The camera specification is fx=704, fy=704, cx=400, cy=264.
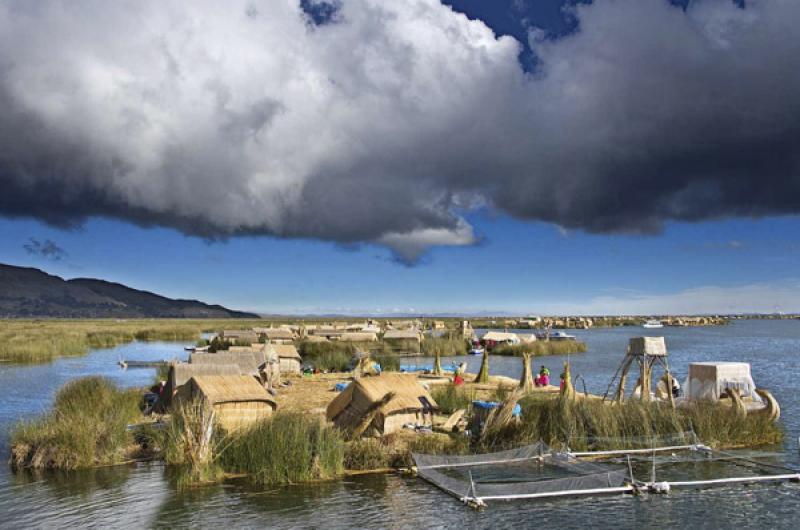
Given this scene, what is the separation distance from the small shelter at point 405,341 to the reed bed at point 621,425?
130ft

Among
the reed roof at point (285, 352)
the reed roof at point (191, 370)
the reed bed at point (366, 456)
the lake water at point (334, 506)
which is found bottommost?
the lake water at point (334, 506)

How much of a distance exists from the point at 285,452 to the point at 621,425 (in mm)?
8243

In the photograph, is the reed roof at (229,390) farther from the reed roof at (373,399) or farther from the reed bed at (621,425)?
the reed bed at (621,425)

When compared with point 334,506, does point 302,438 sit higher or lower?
higher

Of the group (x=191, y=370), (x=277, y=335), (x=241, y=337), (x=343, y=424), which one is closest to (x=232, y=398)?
(x=343, y=424)

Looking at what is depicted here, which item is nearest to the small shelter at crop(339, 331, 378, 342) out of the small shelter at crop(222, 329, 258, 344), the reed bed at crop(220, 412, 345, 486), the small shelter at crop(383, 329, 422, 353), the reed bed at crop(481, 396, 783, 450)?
the small shelter at crop(383, 329, 422, 353)

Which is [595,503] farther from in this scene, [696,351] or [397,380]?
[696,351]

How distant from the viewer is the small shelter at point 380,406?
17.2 meters

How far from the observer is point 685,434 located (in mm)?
A: 16734

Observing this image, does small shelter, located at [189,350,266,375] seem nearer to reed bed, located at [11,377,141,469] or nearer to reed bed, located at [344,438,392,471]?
reed bed, located at [11,377,141,469]

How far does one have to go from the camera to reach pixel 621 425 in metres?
17.2

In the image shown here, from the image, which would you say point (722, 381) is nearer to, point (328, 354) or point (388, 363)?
point (388, 363)

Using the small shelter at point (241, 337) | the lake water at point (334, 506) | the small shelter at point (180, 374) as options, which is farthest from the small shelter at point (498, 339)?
the lake water at point (334, 506)

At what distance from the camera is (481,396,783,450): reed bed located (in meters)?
16.4
